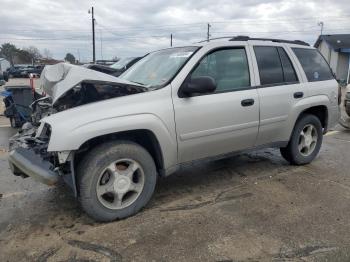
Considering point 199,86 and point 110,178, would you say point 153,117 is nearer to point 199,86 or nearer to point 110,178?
point 199,86

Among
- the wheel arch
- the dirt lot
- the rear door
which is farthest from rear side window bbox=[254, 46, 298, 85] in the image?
the dirt lot

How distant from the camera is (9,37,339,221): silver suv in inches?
135

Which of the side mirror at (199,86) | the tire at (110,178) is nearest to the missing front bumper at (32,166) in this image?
the tire at (110,178)

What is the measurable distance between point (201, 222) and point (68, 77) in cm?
198

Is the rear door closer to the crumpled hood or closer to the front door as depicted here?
the front door

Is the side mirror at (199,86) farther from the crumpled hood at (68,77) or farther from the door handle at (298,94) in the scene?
the door handle at (298,94)

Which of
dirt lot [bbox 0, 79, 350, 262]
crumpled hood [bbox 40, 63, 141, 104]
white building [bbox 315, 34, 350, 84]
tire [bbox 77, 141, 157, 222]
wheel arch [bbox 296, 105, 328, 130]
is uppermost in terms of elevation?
white building [bbox 315, 34, 350, 84]

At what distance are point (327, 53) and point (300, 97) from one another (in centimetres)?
3199

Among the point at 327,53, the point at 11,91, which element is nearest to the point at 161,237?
the point at 11,91

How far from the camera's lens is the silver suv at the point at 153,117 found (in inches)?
135

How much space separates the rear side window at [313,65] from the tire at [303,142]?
2.00 ft

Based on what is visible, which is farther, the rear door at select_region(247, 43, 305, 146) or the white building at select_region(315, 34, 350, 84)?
the white building at select_region(315, 34, 350, 84)

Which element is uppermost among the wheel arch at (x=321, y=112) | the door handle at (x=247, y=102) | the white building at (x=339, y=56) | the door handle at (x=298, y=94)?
the white building at (x=339, y=56)

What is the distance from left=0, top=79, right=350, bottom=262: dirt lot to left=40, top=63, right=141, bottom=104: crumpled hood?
131 cm
